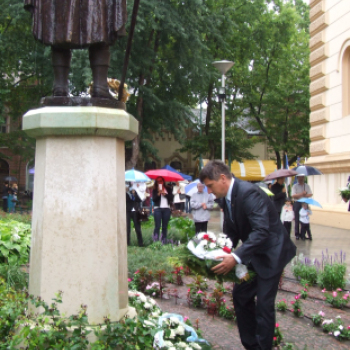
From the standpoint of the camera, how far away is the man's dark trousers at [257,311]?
4.02 metres

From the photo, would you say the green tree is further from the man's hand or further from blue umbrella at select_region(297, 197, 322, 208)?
the man's hand

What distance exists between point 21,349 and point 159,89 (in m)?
22.5

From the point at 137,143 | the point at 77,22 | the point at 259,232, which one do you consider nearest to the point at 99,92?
the point at 77,22

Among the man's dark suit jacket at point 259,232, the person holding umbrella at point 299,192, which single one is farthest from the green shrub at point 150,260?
the person holding umbrella at point 299,192

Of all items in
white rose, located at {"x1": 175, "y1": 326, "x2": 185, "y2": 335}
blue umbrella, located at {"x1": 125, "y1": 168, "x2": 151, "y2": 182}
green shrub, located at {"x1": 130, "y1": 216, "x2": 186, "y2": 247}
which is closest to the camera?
white rose, located at {"x1": 175, "y1": 326, "x2": 185, "y2": 335}

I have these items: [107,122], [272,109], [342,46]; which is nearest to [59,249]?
[107,122]

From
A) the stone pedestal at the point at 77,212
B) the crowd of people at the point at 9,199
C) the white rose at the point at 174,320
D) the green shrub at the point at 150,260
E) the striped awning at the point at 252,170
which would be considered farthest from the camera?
the striped awning at the point at 252,170

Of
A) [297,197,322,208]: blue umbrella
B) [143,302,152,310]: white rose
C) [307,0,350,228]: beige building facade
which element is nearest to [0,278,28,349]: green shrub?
[143,302,152,310]: white rose

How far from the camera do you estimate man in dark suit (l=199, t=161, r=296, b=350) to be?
13.0 ft

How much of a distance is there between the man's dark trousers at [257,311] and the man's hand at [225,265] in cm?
34

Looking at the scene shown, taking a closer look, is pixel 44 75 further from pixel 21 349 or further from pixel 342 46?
pixel 21 349

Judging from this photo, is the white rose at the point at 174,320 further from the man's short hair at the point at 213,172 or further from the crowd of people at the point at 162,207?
the crowd of people at the point at 162,207

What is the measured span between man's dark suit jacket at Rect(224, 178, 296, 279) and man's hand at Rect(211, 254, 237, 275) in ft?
0.22

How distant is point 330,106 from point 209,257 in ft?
44.8
